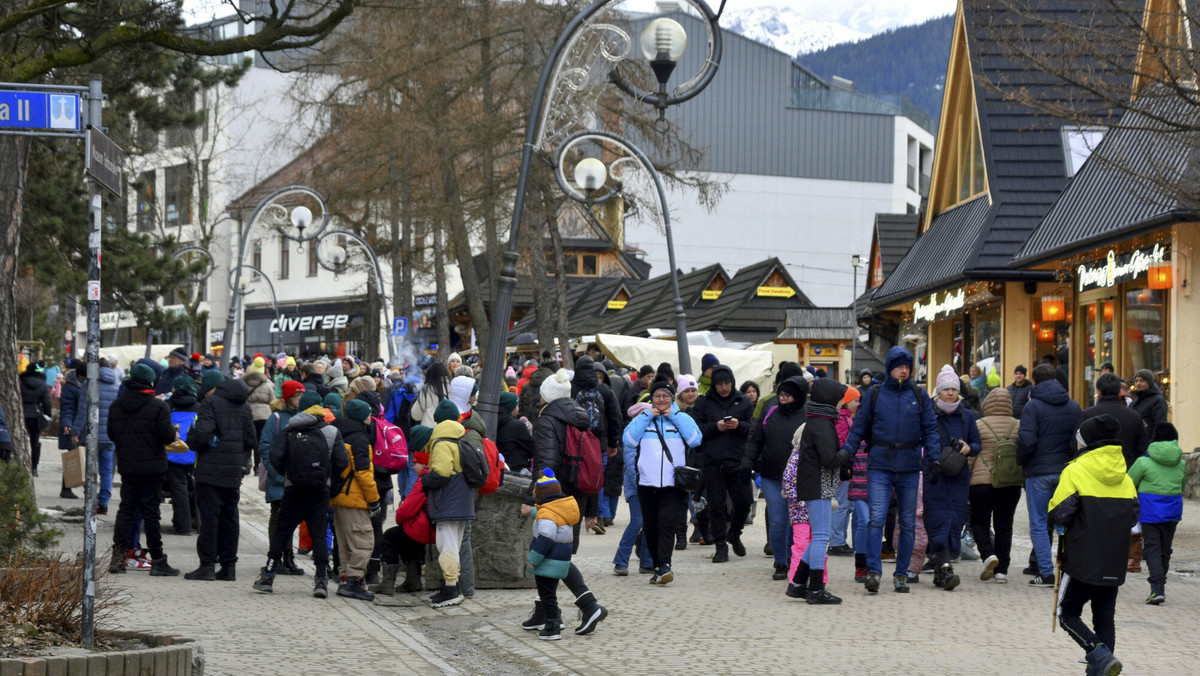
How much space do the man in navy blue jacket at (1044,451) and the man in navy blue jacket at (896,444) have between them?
41.4 inches

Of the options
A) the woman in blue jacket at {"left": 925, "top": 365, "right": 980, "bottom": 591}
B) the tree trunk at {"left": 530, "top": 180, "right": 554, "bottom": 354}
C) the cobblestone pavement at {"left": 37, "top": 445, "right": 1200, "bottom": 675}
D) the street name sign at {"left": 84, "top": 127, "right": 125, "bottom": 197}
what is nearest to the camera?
the street name sign at {"left": 84, "top": 127, "right": 125, "bottom": 197}

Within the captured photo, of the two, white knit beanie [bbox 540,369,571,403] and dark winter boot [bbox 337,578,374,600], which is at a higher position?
white knit beanie [bbox 540,369,571,403]

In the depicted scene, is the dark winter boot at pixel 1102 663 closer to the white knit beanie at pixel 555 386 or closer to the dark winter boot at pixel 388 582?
the dark winter boot at pixel 388 582

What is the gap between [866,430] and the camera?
12.0 m

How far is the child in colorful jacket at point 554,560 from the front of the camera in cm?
975

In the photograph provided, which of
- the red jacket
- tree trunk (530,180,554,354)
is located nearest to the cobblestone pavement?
the red jacket

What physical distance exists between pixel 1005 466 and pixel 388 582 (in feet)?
17.0

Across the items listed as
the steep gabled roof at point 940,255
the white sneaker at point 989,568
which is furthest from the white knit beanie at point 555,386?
the steep gabled roof at point 940,255

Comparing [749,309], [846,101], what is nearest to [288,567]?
[749,309]

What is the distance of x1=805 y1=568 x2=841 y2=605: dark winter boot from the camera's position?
37.0 feet

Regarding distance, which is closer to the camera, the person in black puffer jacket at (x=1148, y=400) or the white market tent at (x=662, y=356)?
the person in black puffer jacket at (x=1148, y=400)

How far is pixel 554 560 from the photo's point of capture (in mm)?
9750

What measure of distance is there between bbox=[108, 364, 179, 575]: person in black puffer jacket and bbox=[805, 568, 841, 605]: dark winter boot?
17.4ft

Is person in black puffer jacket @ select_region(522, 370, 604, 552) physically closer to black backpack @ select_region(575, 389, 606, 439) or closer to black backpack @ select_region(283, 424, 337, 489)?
black backpack @ select_region(575, 389, 606, 439)
